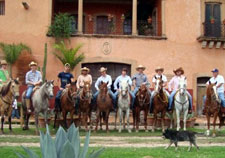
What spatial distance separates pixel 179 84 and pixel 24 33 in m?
10.9

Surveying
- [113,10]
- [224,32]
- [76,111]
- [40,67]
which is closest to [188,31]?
[224,32]

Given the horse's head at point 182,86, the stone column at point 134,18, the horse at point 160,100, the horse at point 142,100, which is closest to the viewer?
the horse's head at point 182,86

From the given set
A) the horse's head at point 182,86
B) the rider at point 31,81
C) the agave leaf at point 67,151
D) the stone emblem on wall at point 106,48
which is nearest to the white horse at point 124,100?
the horse's head at point 182,86

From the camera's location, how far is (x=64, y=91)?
14.1 meters

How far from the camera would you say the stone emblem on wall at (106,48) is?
21.5 m

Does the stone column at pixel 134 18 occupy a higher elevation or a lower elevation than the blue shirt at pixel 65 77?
higher

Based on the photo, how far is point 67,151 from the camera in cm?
277

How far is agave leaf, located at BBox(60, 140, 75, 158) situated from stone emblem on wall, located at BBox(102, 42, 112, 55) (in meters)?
18.8

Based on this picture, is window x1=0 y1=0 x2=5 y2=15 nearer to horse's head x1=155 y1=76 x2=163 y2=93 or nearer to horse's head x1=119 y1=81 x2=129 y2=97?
horse's head x1=119 y1=81 x2=129 y2=97

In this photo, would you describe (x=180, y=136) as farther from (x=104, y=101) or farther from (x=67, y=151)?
(x=67, y=151)

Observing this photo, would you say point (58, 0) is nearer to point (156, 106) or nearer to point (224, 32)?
point (224, 32)

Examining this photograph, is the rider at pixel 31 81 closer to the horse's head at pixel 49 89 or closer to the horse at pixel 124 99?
the horse's head at pixel 49 89

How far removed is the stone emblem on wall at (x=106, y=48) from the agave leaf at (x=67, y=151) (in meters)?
18.8

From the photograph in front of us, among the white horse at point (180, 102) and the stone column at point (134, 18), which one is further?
the stone column at point (134, 18)
